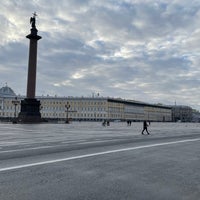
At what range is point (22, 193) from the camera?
566cm

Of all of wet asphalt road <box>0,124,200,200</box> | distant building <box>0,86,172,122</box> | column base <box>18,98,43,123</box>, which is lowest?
wet asphalt road <box>0,124,200,200</box>

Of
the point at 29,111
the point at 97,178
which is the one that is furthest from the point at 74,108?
the point at 97,178

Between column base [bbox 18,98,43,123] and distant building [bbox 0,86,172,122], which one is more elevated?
distant building [bbox 0,86,172,122]

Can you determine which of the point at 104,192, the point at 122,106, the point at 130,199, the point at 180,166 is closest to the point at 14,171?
the point at 104,192

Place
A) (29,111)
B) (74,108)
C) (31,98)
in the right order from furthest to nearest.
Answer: (74,108)
(31,98)
(29,111)

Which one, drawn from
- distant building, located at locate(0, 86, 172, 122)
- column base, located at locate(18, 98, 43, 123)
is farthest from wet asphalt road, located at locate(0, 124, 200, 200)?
distant building, located at locate(0, 86, 172, 122)

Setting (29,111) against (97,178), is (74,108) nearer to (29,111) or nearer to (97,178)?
(29,111)

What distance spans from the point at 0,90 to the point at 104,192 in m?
167

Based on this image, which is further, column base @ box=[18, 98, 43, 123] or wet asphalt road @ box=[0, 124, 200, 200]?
column base @ box=[18, 98, 43, 123]

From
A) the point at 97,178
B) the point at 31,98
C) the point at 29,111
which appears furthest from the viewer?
the point at 31,98

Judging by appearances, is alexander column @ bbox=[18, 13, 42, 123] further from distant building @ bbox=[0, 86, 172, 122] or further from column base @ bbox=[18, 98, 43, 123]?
distant building @ bbox=[0, 86, 172, 122]

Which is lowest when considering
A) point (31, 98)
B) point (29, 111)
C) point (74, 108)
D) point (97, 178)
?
point (97, 178)

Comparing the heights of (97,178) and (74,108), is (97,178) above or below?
below

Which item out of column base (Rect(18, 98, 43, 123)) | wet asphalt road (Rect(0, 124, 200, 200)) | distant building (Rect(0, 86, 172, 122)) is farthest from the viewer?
distant building (Rect(0, 86, 172, 122))
